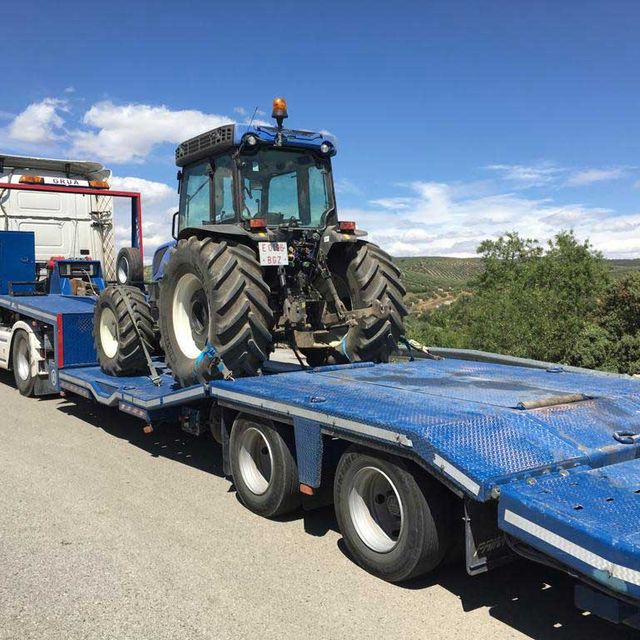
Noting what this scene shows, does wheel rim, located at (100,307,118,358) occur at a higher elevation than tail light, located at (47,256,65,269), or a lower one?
lower

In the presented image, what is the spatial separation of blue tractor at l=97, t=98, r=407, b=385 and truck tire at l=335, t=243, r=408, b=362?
0.04ft

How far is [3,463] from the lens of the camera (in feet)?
20.9

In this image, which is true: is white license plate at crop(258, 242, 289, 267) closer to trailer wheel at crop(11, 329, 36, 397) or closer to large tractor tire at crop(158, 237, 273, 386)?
large tractor tire at crop(158, 237, 273, 386)

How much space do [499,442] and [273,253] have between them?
3.01 metres

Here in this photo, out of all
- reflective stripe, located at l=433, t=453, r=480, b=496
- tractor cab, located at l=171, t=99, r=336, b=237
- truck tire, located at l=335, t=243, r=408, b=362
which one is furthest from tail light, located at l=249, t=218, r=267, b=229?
reflective stripe, located at l=433, t=453, r=480, b=496

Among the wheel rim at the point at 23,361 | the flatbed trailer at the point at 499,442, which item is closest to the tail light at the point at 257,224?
the flatbed trailer at the point at 499,442

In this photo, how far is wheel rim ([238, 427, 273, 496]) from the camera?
201 inches

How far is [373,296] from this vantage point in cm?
647

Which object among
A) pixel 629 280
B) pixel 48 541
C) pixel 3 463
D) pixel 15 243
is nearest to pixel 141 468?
pixel 3 463

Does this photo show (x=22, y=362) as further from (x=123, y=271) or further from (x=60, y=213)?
(x=60, y=213)

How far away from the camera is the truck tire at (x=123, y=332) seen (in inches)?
294

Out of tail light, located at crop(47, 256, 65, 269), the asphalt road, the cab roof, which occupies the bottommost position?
the asphalt road

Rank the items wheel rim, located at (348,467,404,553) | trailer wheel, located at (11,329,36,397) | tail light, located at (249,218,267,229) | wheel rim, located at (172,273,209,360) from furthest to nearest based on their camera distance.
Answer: trailer wheel, located at (11,329,36,397) < wheel rim, located at (172,273,209,360) < tail light, located at (249,218,267,229) < wheel rim, located at (348,467,404,553)

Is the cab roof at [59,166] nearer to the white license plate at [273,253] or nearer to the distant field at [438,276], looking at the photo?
the white license plate at [273,253]
